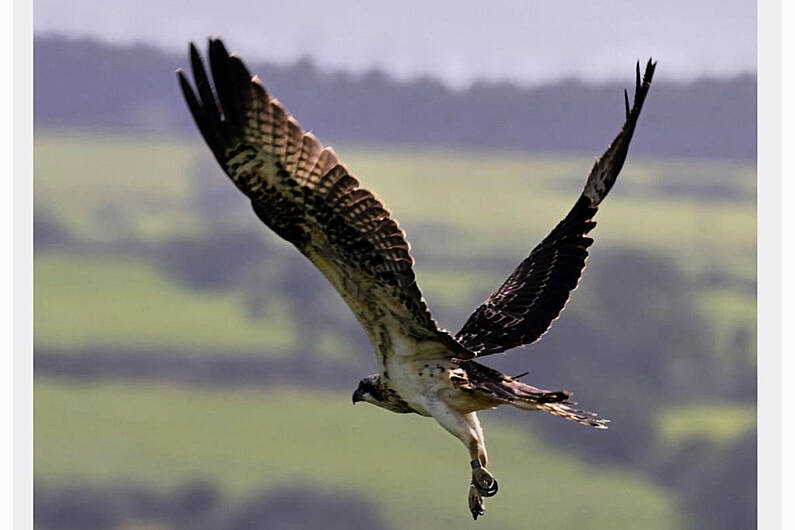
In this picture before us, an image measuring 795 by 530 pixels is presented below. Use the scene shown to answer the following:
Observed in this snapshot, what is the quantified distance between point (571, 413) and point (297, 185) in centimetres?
130

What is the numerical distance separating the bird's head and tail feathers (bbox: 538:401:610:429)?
25.7 inches

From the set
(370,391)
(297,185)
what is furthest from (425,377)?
(297,185)

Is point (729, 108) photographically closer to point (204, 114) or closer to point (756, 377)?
point (756, 377)

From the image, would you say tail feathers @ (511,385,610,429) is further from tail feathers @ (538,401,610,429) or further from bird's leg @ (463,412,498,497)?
bird's leg @ (463,412,498,497)

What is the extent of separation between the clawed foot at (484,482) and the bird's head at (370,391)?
0.46 meters

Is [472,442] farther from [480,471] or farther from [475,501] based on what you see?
[475,501]

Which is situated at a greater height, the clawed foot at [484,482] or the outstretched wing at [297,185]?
the outstretched wing at [297,185]

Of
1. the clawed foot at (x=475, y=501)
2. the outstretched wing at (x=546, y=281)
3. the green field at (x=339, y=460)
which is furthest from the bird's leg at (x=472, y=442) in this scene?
the green field at (x=339, y=460)

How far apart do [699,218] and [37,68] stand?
10.4m

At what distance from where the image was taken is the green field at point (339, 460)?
974 inches

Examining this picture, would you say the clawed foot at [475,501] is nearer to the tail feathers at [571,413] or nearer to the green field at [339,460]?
the tail feathers at [571,413]

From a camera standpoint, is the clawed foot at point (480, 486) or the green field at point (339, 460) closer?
the clawed foot at point (480, 486)

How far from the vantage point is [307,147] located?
6367 mm

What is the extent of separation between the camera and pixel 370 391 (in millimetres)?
7148
